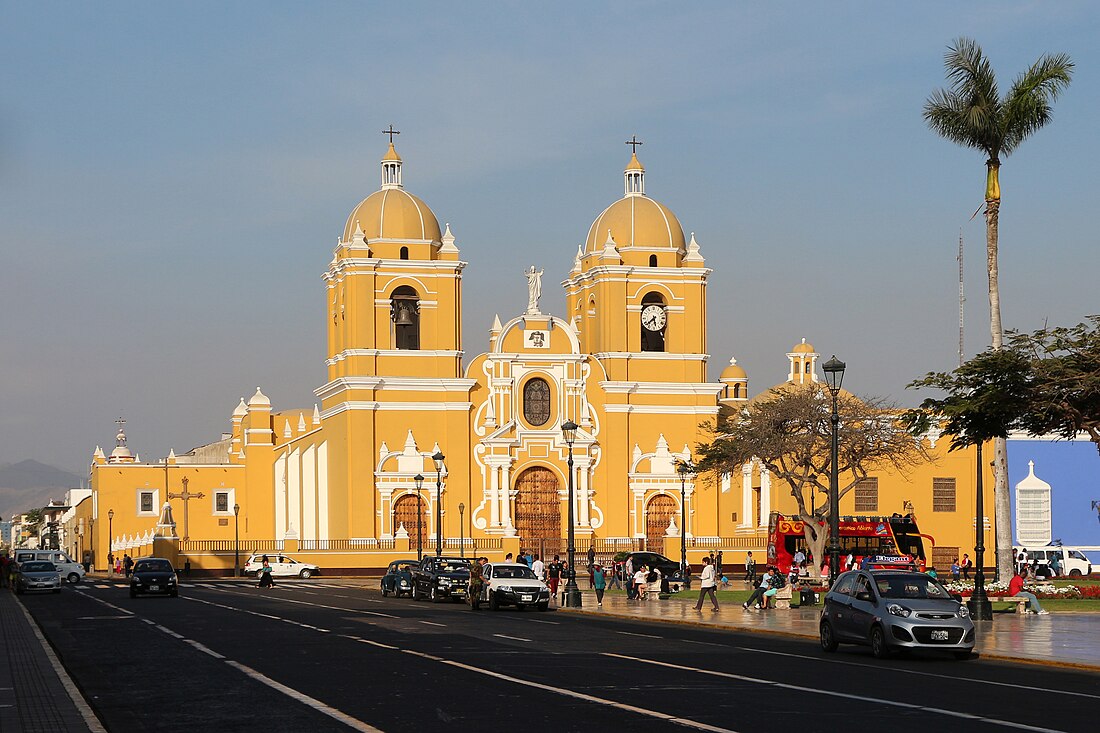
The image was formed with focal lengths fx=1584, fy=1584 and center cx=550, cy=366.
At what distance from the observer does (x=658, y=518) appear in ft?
248

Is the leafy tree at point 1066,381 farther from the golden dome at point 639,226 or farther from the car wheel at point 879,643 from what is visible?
the golden dome at point 639,226

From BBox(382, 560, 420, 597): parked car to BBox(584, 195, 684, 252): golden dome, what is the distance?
2834 centimetres

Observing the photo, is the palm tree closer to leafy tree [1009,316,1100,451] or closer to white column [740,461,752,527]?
leafy tree [1009,316,1100,451]

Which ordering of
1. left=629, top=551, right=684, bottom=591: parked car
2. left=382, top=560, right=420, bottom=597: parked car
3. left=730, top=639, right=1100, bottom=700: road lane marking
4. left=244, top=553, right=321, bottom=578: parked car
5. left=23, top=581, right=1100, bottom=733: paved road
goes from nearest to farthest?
left=23, top=581, right=1100, bottom=733: paved road → left=730, top=639, right=1100, bottom=700: road lane marking → left=382, top=560, right=420, bottom=597: parked car → left=629, top=551, right=684, bottom=591: parked car → left=244, top=553, right=321, bottom=578: parked car

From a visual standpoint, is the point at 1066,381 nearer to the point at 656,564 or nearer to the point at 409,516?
the point at 656,564

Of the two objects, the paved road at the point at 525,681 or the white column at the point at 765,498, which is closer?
the paved road at the point at 525,681

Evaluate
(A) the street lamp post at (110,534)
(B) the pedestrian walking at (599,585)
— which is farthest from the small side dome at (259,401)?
(B) the pedestrian walking at (599,585)

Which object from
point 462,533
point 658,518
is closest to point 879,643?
point 462,533

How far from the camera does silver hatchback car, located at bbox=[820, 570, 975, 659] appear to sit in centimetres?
2402

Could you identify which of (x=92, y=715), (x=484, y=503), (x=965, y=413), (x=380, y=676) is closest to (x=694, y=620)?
(x=965, y=413)

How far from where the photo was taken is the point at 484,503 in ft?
242

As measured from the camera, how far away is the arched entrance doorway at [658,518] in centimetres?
7525

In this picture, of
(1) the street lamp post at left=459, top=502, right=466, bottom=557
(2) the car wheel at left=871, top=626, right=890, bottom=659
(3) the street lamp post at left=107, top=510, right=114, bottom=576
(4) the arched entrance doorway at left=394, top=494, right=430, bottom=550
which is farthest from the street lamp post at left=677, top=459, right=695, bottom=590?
(3) the street lamp post at left=107, top=510, right=114, bottom=576

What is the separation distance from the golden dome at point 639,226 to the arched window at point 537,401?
25.6 feet
